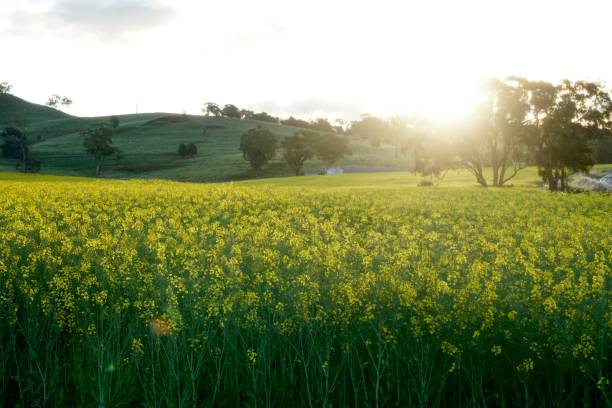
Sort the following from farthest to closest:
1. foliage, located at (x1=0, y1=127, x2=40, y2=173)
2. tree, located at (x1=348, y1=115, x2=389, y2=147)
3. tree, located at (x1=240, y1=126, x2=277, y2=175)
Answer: tree, located at (x1=348, y1=115, x2=389, y2=147)
foliage, located at (x1=0, y1=127, x2=40, y2=173)
tree, located at (x1=240, y1=126, x2=277, y2=175)

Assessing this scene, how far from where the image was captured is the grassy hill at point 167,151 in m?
113

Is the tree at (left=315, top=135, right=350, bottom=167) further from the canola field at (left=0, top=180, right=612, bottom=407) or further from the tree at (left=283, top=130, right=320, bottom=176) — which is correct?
the canola field at (left=0, top=180, right=612, bottom=407)

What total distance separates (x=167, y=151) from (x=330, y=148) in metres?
47.4

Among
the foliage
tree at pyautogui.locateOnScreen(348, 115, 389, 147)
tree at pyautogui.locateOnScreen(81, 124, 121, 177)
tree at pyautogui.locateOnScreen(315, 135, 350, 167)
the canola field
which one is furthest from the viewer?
tree at pyautogui.locateOnScreen(348, 115, 389, 147)

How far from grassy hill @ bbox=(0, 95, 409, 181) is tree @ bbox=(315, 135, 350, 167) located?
3.52 meters

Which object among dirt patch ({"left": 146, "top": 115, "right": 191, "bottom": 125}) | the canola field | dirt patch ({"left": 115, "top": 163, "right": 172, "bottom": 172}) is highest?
dirt patch ({"left": 146, "top": 115, "right": 191, "bottom": 125})

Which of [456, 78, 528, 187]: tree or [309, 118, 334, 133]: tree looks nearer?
[456, 78, 528, 187]: tree

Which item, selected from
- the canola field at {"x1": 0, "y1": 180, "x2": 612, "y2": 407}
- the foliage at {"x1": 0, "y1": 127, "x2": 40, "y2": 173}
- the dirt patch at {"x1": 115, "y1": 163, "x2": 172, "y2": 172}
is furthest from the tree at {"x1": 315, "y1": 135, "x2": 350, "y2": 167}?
the canola field at {"x1": 0, "y1": 180, "x2": 612, "y2": 407}

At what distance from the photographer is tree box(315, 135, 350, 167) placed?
110m

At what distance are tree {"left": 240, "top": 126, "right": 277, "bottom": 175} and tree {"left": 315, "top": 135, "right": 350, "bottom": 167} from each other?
8.69 m

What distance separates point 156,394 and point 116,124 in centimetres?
18435

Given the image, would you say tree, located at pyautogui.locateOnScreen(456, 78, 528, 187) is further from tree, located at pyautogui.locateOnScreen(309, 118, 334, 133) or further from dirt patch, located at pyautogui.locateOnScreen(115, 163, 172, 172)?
tree, located at pyautogui.locateOnScreen(309, 118, 334, 133)

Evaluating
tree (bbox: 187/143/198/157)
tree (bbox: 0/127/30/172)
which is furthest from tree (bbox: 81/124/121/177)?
tree (bbox: 187/143/198/157)

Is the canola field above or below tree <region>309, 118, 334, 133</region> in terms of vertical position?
below
